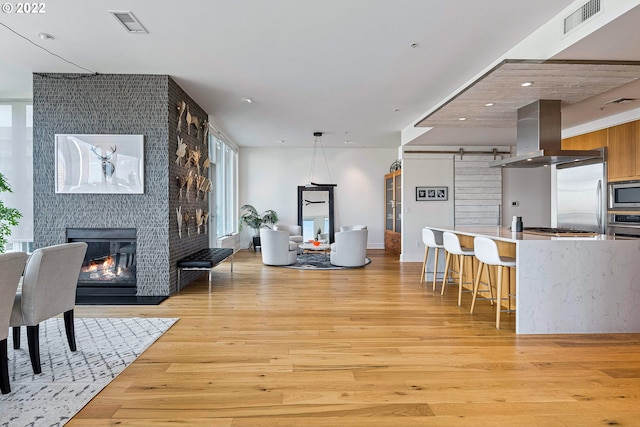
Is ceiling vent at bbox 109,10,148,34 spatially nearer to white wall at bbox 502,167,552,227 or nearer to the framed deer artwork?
the framed deer artwork

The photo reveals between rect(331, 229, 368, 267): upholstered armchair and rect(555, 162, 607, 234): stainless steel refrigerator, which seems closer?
rect(555, 162, 607, 234): stainless steel refrigerator

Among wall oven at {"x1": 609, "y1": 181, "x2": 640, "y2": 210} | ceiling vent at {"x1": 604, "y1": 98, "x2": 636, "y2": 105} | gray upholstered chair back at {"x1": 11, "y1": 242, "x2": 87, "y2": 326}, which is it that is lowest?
gray upholstered chair back at {"x1": 11, "y1": 242, "x2": 87, "y2": 326}

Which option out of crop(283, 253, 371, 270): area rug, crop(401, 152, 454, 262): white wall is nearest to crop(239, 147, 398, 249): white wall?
crop(283, 253, 371, 270): area rug

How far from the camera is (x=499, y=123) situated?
5.66 meters

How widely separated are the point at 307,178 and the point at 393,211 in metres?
2.57

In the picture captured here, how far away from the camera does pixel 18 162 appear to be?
18.4 ft

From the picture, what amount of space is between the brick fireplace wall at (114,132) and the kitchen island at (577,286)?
4070 mm

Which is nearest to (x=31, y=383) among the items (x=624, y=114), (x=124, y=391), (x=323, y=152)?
(x=124, y=391)

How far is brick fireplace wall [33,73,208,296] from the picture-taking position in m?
4.65

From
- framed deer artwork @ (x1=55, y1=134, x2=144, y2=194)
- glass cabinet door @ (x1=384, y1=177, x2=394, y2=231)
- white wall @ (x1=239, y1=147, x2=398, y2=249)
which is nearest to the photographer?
framed deer artwork @ (x1=55, y1=134, x2=144, y2=194)

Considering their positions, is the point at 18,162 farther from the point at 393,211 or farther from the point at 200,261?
the point at 393,211

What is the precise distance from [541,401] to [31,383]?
3.16m

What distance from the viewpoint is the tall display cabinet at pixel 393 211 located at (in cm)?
878

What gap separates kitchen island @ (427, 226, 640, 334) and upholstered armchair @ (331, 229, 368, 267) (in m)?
3.79
